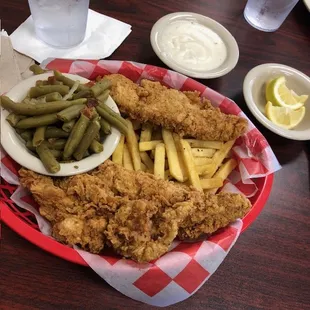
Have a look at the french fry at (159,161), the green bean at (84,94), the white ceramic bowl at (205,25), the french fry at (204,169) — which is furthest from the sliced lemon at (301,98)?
the green bean at (84,94)

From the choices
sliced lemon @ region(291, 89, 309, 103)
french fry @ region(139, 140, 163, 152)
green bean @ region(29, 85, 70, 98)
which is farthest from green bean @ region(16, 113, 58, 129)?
sliced lemon @ region(291, 89, 309, 103)

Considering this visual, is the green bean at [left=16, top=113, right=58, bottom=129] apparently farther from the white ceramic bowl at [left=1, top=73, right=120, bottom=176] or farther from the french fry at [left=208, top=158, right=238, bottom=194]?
the french fry at [left=208, top=158, right=238, bottom=194]

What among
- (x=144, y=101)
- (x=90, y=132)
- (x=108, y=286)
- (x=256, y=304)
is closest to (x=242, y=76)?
(x=144, y=101)

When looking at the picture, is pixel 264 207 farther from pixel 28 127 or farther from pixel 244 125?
pixel 28 127

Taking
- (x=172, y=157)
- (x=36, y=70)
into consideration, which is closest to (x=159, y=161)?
(x=172, y=157)

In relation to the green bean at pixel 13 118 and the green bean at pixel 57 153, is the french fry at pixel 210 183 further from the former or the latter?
the green bean at pixel 13 118

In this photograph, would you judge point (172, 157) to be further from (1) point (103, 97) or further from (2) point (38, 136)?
(2) point (38, 136)
